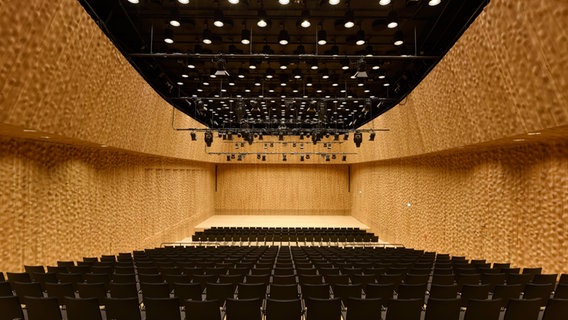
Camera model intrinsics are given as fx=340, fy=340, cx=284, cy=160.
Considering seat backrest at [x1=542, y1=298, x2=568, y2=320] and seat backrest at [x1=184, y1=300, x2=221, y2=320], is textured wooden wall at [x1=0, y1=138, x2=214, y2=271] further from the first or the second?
seat backrest at [x1=542, y1=298, x2=568, y2=320]

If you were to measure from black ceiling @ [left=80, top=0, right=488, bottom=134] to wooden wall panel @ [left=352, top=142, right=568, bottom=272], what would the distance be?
4.25m

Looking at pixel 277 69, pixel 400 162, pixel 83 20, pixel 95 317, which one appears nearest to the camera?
pixel 95 317

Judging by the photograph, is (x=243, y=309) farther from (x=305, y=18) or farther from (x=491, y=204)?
(x=491, y=204)

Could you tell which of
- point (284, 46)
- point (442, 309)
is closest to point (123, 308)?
point (442, 309)

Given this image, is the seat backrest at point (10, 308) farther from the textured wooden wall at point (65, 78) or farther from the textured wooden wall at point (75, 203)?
the textured wooden wall at point (75, 203)

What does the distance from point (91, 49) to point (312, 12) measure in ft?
22.7

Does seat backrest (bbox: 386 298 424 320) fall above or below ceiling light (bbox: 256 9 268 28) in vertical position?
below

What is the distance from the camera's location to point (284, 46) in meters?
14.3

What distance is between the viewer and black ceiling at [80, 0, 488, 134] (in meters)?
11.0

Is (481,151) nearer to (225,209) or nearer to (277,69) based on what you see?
(277,69)

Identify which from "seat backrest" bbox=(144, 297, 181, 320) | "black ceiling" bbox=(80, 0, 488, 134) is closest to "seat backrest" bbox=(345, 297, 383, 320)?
"seat backrest" bbox=(144, 297, 181, 320)

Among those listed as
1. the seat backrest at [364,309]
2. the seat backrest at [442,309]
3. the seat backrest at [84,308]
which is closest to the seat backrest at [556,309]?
the seat backrest at [442,309]

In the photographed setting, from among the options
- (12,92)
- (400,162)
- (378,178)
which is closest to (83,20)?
(12,92)

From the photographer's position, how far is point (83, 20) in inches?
315
